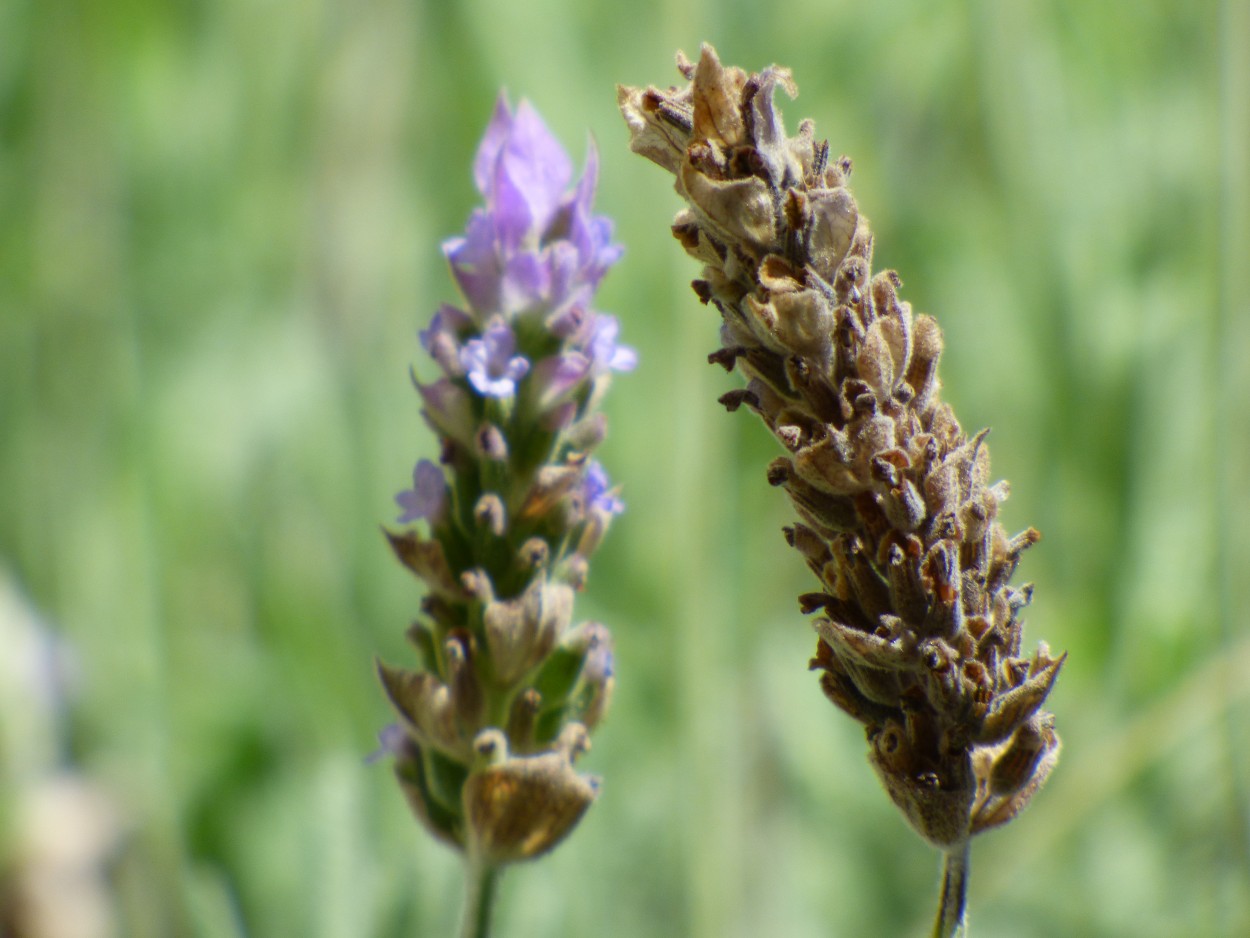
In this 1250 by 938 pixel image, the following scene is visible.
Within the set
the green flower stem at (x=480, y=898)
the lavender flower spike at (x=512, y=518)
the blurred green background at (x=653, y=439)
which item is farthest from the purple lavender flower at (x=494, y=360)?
the blurred green background at (x=653, y=439)

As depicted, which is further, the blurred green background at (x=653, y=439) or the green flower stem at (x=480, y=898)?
the blurred green background at (x=653, y=439)

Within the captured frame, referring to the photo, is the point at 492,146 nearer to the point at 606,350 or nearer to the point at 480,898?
the point at 606,350

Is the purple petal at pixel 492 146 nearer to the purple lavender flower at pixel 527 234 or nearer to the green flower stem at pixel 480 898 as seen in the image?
the purple lavender flower at pixel 527 234

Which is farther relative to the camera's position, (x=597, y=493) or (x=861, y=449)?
(x=597, y=493)

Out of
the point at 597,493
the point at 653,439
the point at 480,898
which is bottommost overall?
the point at 480,898

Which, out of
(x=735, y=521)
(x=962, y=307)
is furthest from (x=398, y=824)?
(x=962, y=307)

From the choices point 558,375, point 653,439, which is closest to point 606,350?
point 558,375

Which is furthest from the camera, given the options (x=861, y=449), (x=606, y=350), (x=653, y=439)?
(x=653, y=439)

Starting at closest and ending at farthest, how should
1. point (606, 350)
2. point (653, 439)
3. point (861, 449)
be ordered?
1. point (861, 449)
2. point (606, 350)
3. point (653, 439)
